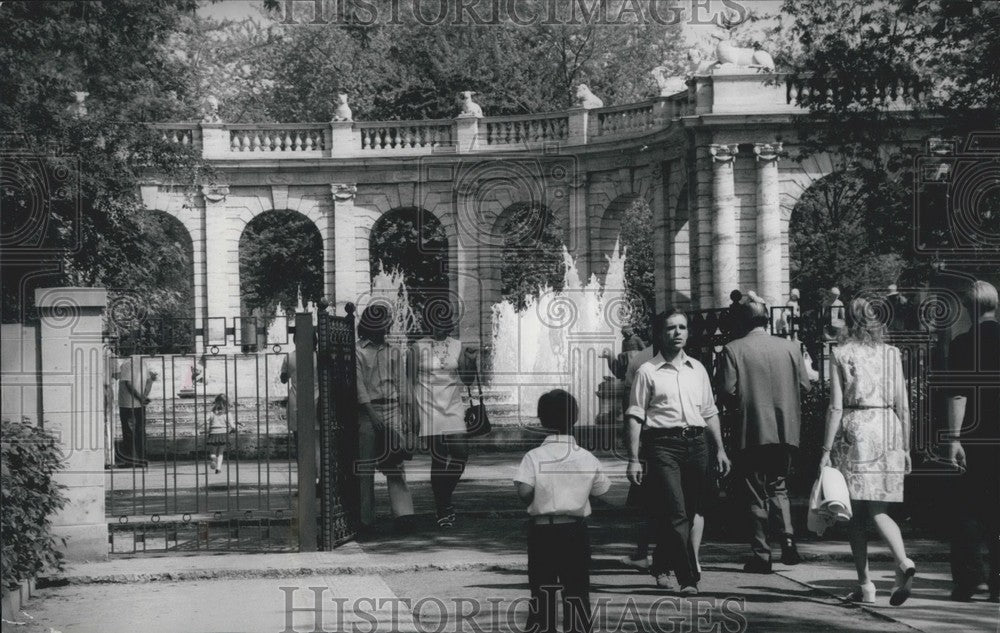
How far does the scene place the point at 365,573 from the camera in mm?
9945

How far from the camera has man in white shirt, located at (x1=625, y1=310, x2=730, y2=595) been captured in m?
8.70

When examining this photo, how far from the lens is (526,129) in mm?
36969

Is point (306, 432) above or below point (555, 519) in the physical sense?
above

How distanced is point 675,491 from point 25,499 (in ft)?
12.7

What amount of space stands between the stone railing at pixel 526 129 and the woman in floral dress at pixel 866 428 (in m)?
27.7

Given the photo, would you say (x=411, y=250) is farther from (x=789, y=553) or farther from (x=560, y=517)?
(x=560, y=517)

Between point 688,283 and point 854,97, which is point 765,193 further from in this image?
point 854,97

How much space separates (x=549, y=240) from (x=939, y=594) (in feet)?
127

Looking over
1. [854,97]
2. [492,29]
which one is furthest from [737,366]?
[492,29]

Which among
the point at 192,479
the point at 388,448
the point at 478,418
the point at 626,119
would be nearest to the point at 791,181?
the point at 626,119

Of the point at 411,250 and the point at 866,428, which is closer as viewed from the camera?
the point at 866,428

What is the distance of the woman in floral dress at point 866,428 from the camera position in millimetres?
8414

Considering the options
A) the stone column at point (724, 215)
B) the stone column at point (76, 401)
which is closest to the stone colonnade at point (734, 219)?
the stone column at point (724, 215)

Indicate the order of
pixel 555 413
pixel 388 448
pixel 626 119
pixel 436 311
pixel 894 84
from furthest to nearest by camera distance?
pixel 436 311 → pixel 626 119 → pixel 894 84 → pixel 388 448 → pixel 555 413
